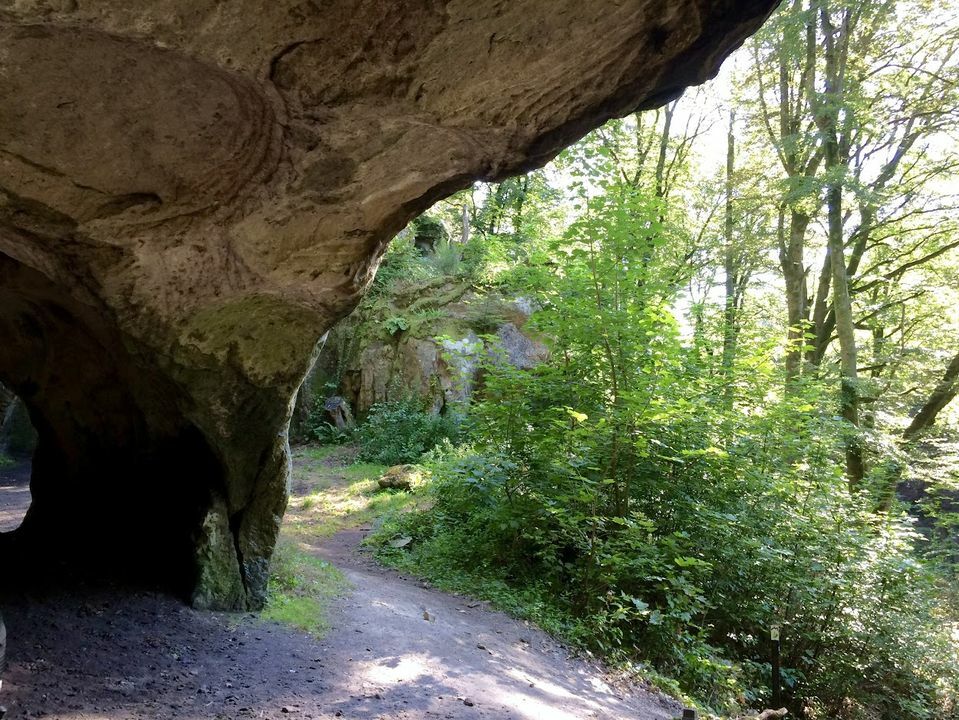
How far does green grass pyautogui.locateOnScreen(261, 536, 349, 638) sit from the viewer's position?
18.6ft

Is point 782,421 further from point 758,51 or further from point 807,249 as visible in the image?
point 758,51

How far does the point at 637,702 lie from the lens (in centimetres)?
562

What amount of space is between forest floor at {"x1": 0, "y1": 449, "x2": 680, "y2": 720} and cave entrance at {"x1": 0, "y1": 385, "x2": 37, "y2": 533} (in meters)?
6.30

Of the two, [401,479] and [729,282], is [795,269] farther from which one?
[401,479]

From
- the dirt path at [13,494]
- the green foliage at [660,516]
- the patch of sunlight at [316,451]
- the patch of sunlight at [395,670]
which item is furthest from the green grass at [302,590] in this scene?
the patch of sunlight at [316,451]

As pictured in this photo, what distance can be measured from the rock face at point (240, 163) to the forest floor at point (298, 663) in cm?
68

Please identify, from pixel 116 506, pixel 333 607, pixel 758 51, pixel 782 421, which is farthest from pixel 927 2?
pixel 116 506

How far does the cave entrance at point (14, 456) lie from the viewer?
1065 centimetres

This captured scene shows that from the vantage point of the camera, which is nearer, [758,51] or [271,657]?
[271,657]

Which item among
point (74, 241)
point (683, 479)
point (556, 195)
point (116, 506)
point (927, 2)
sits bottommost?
point (116, 506)

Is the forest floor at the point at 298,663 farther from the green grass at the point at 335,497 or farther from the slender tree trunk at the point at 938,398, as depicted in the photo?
the slender tree trunk at the point at 938,398

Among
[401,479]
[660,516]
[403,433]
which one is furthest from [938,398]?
[403,433]

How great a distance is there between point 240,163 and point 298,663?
3.65 meters

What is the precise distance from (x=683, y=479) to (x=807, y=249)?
1353cm
